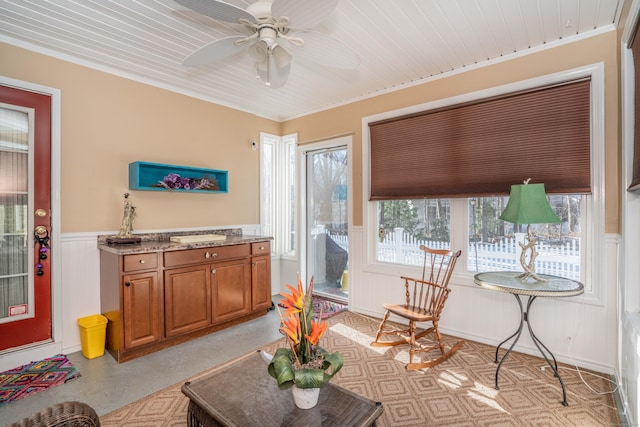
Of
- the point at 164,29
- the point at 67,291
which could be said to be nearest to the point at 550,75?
the point at 164,29

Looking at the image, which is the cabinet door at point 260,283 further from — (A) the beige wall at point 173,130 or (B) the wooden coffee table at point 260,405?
(B) the wooden coffee table at point 260,405

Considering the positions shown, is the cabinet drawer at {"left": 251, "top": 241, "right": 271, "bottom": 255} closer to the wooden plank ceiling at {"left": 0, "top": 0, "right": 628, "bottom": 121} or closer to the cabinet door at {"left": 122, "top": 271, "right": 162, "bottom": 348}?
the cabinet door at {"left": 122, "top": 271, "right": 162, "bottom": 348}

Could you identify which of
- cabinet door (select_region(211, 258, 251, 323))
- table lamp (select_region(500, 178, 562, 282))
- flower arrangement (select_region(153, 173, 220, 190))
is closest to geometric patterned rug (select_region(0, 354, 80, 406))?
cabinet door (select_region(211, 258, 251, 323))

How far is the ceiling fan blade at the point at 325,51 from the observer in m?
1.98

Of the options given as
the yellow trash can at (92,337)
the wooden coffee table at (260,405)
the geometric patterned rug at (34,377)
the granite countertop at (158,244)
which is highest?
the granite countertop at (158,244)

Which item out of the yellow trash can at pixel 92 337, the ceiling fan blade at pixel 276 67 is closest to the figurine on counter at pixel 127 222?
the yellow trash can at pixel 92 337

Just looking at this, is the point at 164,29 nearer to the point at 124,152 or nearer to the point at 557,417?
the point at 124,152

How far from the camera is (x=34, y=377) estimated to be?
2400 millimetres

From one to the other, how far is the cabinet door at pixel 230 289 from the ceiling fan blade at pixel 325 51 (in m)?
2.14

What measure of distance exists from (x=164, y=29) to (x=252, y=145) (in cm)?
198

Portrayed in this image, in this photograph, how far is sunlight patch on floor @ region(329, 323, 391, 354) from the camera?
2871mm

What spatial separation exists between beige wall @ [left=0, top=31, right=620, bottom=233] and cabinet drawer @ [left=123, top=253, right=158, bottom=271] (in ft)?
2.14

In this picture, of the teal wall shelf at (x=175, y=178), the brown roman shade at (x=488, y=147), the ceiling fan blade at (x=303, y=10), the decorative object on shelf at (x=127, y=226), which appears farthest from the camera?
the teal wall shelf at (x=175, y=178)

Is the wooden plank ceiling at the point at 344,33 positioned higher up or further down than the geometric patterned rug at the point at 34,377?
higher up
